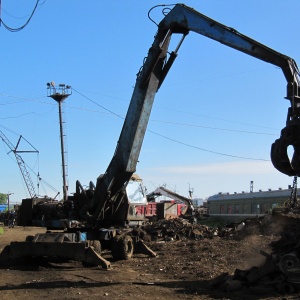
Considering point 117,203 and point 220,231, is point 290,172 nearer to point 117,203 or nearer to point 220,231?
point 117,203

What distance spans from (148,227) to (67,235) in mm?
15012

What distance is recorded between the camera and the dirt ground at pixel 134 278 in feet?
30.8

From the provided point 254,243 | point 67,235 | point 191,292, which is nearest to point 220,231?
point 254,243

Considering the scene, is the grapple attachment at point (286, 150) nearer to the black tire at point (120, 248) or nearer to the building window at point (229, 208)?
the black tire at point (120, 248)

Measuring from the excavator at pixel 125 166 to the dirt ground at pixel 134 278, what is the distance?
0.63 meters

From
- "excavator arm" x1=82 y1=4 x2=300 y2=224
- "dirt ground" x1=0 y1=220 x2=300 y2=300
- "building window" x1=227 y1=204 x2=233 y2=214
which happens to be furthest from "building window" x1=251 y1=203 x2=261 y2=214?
"excavator arm" x1=82 y1=4 x2=300 y2=224

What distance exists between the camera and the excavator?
11576 mm

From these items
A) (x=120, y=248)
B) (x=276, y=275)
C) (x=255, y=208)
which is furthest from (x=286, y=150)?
(x=255, y=208)

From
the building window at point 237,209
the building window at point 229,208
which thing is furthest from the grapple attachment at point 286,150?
the building window at point 229,208

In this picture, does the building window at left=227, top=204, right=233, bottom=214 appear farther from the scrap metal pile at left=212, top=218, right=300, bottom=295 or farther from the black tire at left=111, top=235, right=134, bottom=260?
the scrap metal pile at left=212, top=218, right=300, bottom=295

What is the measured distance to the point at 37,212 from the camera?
633 inches

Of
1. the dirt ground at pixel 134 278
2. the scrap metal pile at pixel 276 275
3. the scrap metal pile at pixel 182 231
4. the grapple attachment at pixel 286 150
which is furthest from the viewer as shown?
the scrap metal pile at pixel 182 231

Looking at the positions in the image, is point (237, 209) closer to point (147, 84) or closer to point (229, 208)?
A: point (229, 208)

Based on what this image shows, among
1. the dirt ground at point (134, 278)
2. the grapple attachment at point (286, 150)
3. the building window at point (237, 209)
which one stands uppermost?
the grapple attachment at point (286, 150)
